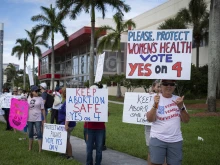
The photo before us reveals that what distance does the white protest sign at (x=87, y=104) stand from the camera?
6.12 m

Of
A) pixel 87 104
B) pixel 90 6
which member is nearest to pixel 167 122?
pixel 87 104

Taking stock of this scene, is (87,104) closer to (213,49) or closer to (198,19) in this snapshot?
(213,49)

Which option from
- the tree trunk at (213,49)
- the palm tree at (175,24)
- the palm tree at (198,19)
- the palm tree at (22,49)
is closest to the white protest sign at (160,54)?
the tree trunk at (213,49)

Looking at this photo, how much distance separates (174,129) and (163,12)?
132 feet

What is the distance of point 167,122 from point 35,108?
4466mm

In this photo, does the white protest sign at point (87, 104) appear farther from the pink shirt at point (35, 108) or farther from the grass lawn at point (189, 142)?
the grass lawn at point (189, 142)

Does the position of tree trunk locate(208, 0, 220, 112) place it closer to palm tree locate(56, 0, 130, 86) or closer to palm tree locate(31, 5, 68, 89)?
palm tree locate(56, 0, 130, 86)

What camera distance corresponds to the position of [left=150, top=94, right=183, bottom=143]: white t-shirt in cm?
416

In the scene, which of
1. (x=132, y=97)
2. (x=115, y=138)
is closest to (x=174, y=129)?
(x=132, y=97)

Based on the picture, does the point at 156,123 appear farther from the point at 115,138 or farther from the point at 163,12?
the point at 163,12

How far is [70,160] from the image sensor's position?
23.1ft

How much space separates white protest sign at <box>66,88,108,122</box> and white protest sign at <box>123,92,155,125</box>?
1.39 ft

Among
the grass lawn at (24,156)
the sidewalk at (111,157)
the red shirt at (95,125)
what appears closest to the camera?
the red shirt at (95,125)

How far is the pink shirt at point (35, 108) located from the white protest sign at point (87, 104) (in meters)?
1.71
